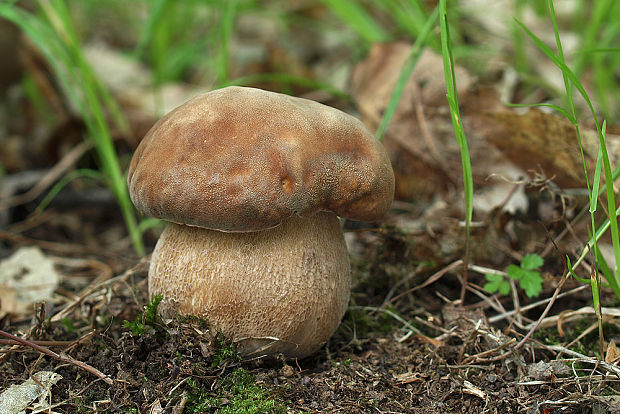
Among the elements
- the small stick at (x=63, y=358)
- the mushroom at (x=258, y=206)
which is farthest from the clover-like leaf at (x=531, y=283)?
the small stick at (x=63, y=358)

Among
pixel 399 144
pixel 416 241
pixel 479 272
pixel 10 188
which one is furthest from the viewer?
pixel 10 188

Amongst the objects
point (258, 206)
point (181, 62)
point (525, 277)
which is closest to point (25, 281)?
point (258, 206)

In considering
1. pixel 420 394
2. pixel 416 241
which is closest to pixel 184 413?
pixel 420 394

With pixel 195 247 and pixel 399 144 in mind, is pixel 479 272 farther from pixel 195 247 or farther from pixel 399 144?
pixel 195 247

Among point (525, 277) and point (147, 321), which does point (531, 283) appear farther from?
point (147, 321)

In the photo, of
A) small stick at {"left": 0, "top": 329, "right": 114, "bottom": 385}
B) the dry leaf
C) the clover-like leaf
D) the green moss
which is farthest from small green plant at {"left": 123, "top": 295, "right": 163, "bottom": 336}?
the clover-like leaf

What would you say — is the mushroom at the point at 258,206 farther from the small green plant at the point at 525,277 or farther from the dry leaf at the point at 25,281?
the dry leaf at the point at 25,281

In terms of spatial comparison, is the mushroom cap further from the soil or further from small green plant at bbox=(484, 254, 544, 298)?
small green plant at bbox=(484, 254, 544, 298)
